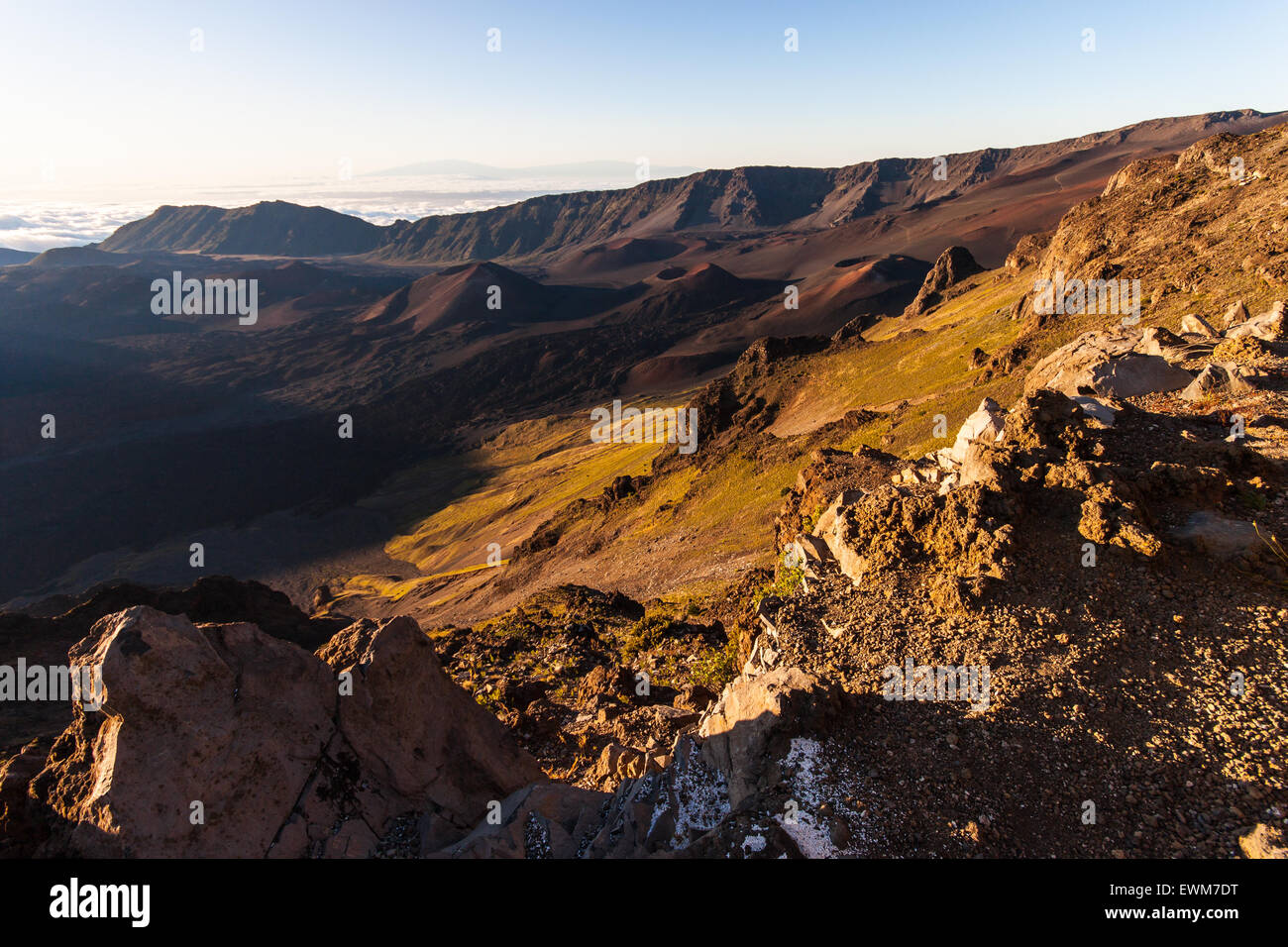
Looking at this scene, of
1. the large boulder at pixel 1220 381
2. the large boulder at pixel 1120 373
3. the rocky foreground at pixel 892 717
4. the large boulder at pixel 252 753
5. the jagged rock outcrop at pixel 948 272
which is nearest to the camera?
the rocky foreground at pixel 892 717

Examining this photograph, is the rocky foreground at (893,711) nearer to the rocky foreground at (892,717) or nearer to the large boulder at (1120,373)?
the rocky foreground at (892,717)

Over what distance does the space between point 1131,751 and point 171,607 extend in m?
34.0

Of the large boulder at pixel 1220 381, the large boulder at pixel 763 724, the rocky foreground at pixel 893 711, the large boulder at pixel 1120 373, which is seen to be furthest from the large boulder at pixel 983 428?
the large boulder at pixel 763 724

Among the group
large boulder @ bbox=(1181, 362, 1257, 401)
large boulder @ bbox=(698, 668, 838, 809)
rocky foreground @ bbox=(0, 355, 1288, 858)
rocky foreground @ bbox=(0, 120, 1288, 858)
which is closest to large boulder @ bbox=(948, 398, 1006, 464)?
rocky foreground @ bbox=(0, 120, 1288, 858)

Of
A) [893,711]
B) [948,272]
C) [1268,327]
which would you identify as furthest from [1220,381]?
[948,272]

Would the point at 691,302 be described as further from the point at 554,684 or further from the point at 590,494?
the point at 554,684

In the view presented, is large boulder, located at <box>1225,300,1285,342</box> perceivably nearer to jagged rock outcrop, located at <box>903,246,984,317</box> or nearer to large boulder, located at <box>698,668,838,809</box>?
large boulder, located at <box>698,668,838,809</box>

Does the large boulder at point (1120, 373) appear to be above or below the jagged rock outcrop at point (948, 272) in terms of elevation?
→ below

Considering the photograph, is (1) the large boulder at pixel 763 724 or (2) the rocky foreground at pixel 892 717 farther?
(1) the large boulder at pixel 763 724

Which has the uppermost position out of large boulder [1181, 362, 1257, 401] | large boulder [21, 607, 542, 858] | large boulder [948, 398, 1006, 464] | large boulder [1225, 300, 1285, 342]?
large boulder [1225, 300, 1285, 342]

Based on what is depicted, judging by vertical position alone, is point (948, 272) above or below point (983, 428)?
above

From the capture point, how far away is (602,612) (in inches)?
915

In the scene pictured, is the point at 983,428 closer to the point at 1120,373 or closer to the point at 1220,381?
the point at 1120,373
